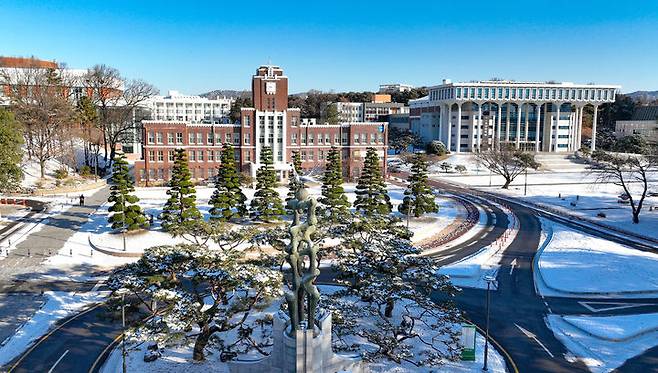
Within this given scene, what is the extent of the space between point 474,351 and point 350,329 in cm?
526

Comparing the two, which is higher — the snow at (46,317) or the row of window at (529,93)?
the row of window at (529,93)

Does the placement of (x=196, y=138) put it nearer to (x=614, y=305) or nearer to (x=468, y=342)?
(x=468, y=342)

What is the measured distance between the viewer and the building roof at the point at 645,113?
111438mm

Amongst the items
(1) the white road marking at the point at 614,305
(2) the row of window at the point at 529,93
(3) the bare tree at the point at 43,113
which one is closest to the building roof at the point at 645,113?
(2) the row of window at the point at 529,93

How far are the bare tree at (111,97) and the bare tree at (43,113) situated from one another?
22.0ft

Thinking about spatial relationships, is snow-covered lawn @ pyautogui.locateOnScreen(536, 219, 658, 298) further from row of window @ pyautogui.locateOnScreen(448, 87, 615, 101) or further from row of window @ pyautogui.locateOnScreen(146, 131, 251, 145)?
row of window @ pyautogui.locateOnScreen(448, 87, 615, 101)

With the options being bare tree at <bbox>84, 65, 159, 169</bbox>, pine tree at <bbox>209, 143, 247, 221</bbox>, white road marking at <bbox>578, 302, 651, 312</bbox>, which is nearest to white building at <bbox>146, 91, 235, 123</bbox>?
bare tree at <bbox>84, 65, 159, 169</bbox>

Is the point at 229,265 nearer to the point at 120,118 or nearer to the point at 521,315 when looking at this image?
the point at 521,315

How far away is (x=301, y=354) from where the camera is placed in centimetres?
1471

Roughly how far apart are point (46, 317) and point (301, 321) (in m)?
15.3

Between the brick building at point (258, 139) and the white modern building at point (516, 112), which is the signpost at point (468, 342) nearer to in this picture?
the brick building at point (258, 139)

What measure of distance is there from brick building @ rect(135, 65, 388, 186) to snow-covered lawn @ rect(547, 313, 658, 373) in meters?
44.7

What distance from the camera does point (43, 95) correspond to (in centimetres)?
6062

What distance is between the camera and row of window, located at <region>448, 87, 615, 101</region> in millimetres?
97125
